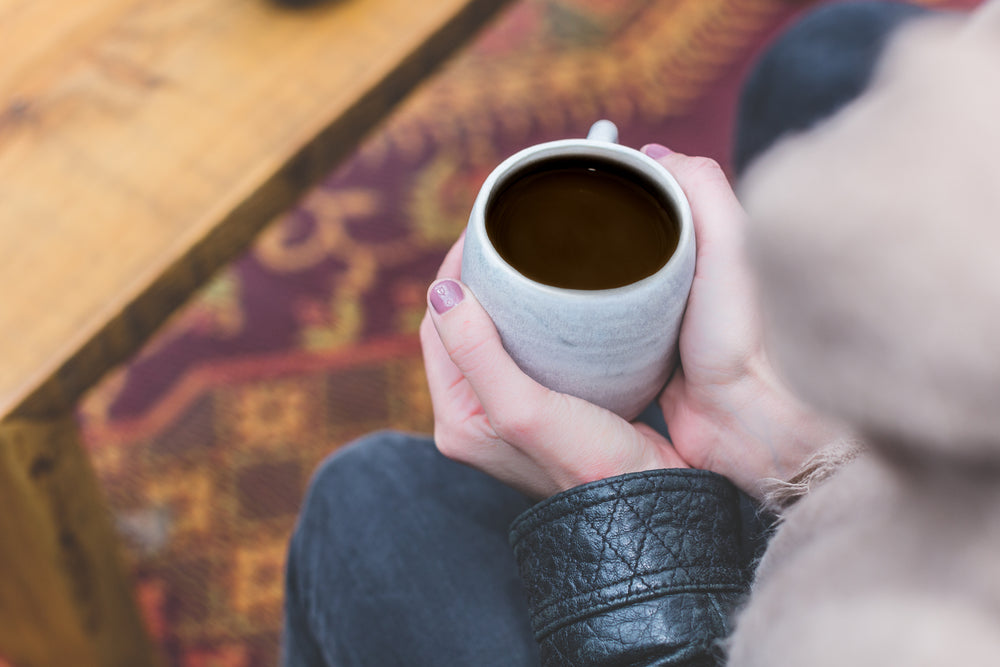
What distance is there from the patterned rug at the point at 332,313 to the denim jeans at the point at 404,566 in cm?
46

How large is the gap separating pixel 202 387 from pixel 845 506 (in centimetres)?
108

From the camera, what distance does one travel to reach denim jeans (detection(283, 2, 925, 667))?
2.04ft

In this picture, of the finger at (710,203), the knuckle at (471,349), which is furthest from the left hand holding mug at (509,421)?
the finger at (710,203)

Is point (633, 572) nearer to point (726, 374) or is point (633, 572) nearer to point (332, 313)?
point (726, 374)

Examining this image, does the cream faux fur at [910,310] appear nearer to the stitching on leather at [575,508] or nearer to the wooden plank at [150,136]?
the stitching on leather at [575,508]

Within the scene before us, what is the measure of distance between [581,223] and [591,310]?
0.11 metres

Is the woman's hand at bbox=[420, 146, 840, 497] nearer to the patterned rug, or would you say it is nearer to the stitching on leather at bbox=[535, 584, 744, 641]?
the stitching on leather at bbox=[535, 584, 744, 641]

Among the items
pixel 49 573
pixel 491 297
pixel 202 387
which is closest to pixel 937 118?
pixel 491 297

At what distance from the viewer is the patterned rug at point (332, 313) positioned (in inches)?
44.3

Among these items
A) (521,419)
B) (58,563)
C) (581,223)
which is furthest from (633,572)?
(58,563)

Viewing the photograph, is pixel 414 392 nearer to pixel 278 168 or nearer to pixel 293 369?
pixel 293 369

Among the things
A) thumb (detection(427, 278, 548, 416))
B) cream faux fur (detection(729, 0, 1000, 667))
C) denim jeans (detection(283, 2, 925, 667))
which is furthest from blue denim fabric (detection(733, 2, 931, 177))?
cream faux fur (detection(729, 0, 1000, 667))

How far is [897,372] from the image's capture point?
21 centimetres

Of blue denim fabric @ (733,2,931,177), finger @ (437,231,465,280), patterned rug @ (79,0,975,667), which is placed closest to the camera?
finger @ (437,231,465,280)
